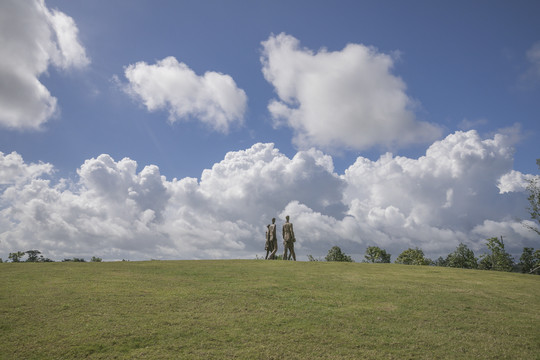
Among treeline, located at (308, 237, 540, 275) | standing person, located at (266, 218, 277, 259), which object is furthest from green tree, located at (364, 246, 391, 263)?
standing person, located at (266, 218, 277, 259)

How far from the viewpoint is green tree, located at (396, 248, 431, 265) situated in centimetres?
6479

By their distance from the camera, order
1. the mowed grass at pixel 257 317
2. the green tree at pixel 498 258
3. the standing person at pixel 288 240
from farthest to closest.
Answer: the green tree at pixel 498 258 < the standing person at pixel 288 240 < the mowed grass at pixel 257 317

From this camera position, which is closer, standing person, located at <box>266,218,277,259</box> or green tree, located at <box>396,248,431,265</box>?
standing person, located at <box>266,218,277,259</box>

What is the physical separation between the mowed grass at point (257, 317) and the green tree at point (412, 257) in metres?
49.9

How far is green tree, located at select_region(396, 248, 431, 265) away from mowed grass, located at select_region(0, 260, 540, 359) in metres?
49.9

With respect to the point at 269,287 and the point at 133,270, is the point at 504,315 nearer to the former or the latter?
the point at 269,287

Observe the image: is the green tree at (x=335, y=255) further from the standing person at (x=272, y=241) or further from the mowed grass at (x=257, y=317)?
the mowed grass at (x=257, y=317)

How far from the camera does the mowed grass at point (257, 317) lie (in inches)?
364

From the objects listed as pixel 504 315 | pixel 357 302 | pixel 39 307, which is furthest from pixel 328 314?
pixel 39 307

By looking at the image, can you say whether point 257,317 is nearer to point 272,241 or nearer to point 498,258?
point 272,241

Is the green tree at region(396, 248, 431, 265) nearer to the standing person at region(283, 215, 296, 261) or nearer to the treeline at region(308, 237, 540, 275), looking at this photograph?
the treeline at region(308, 237, 540, 275)

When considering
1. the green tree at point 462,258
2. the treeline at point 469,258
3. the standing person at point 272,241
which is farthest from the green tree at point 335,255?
the standing person at point 272,241

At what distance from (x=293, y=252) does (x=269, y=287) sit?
52.9 ft

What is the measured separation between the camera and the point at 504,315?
12.8 metres
